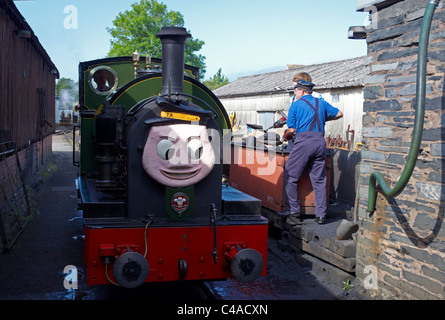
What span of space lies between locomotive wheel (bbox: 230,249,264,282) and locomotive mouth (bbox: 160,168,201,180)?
783 millimetres

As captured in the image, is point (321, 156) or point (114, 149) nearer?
point (114, 149)

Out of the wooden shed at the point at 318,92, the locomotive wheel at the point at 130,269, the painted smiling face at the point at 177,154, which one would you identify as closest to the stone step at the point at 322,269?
the painted smiling face at the point at 177,154

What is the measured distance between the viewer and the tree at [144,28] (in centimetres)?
3231

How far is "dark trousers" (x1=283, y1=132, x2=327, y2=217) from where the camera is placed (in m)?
5.49

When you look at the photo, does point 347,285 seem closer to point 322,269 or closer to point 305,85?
point 322,269

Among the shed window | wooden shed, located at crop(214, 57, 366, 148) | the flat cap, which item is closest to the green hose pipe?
the flat cap

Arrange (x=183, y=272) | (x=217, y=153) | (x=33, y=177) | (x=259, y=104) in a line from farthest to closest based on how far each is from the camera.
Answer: (x=259, y=104) → (x=33, y=177) → (x=217, y=153) → (x=183, y=272)

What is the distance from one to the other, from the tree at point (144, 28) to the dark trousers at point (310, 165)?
27710 mm

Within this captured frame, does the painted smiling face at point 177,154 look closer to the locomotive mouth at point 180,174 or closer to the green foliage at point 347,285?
the locomotive mouth at point 180,174

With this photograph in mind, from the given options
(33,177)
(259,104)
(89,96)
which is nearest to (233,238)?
(89,96)

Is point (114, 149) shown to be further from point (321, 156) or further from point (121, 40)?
point (121, 40)

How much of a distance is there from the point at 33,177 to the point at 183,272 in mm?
9244

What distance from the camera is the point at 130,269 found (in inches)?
139
